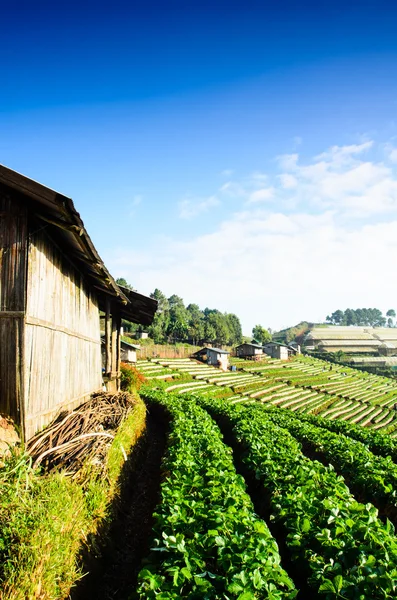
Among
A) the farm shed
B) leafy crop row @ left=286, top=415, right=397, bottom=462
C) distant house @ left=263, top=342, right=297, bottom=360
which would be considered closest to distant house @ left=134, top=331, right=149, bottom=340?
distant house @ left=263, top=342, right=297, bottom=360

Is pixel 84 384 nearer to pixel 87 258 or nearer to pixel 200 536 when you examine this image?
pixel 87 258

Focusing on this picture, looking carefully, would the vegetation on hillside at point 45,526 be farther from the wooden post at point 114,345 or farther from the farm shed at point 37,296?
the wooden post at point 114,345

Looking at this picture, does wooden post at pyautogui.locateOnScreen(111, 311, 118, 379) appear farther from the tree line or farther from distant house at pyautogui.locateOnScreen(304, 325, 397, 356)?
distant house at pyautogui.locateOnScreen(304, 325, 397, 356)

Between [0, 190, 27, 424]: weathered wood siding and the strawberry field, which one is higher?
[0, 190, 27, 424]: weathered wood siding

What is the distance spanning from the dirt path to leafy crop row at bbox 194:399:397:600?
207 cm

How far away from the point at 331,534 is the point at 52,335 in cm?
604

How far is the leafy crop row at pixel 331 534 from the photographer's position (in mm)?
3393

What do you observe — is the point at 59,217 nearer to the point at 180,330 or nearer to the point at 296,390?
the point at 296,390

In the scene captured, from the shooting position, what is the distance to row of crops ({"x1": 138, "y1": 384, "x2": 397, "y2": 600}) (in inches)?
131

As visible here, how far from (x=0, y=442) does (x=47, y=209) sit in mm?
4003

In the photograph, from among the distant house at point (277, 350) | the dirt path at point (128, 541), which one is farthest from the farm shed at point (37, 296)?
the distant house at point (277, 350)

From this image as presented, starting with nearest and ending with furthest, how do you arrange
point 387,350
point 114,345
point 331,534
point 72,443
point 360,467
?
point 331,534 → point 72,443 → point 360,467 → point 114,345 → point 387,350

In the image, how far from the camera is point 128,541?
6.23 metres

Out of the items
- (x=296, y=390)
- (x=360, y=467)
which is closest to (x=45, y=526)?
(x=360, y=467)
